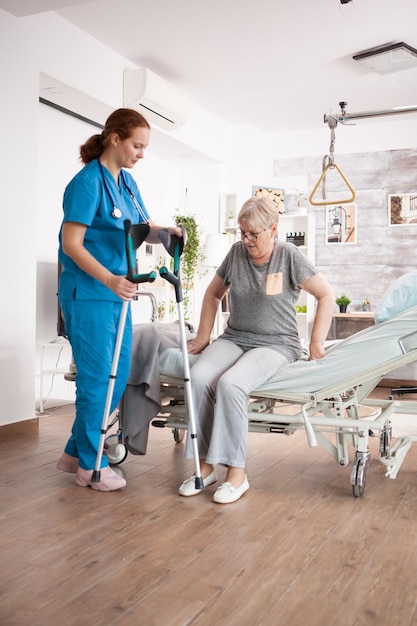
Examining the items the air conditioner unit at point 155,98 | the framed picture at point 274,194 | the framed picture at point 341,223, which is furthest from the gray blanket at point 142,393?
the framed picture at point 341,223

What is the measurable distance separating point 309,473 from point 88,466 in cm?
97

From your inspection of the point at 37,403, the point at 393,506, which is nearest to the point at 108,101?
the point at 37,403

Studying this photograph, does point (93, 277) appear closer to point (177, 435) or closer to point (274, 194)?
point (177, 435)

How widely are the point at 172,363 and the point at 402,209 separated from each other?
15.2 ft

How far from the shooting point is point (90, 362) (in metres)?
2.67

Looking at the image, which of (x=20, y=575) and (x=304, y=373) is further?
(x=304, y=373)

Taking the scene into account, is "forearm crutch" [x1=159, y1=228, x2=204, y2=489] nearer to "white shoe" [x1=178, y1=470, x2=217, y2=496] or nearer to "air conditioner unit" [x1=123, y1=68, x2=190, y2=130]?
"white shoe" [x1=178, y1=470, x2=217, y2=496]

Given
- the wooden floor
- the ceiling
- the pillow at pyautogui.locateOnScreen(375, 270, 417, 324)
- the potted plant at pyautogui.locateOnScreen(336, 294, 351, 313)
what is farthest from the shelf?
the potted plant at pyautogui.locateOnScreen(336, 294, 351, 313)

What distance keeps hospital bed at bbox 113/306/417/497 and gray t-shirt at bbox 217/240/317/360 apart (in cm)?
21

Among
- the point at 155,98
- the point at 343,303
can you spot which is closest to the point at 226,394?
the point at 155,98

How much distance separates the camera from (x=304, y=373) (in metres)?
2.64

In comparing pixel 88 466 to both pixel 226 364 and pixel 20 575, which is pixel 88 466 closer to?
pixel 226 364

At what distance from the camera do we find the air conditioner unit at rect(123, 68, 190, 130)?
196 inches

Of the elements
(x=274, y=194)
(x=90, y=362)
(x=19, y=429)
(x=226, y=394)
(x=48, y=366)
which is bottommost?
(x=19, y=429)
